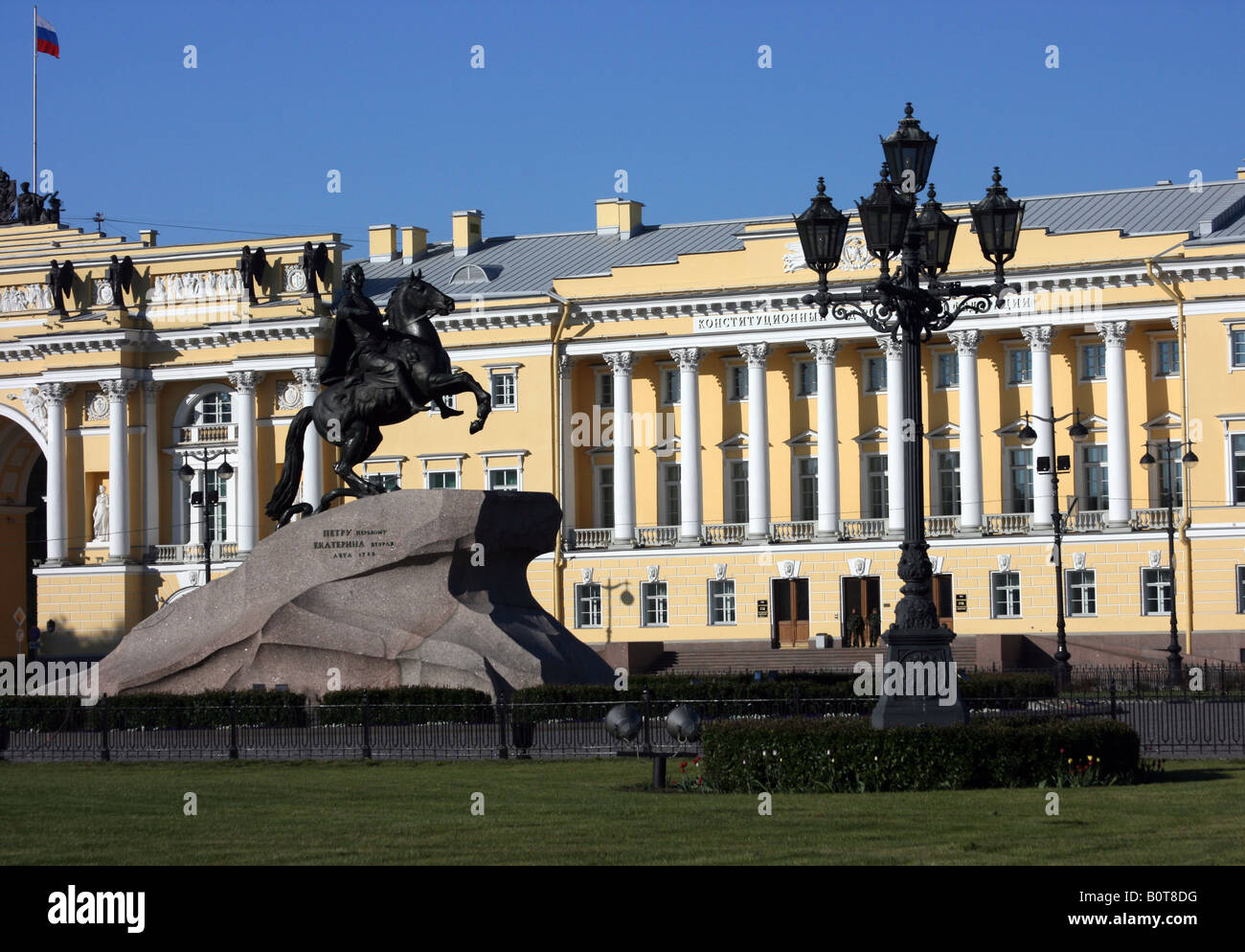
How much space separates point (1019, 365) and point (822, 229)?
160 ft

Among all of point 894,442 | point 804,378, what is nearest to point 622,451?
point 804,378

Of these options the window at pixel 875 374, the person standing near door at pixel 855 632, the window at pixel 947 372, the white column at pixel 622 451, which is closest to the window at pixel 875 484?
the window at pixel 875 374

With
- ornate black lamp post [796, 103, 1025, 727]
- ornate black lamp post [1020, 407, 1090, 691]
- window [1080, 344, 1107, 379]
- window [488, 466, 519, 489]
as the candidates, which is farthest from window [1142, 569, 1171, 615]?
ornate black lamp post [796, 103, 1025, 727]

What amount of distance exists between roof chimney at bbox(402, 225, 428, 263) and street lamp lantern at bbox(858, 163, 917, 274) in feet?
203

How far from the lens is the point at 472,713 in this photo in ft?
98.2

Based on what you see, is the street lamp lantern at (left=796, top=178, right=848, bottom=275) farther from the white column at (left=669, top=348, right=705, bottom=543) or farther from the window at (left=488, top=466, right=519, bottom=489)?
the window at (left=488, top=466, right=519, bottom=489)

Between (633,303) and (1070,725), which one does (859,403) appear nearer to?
(633,303)

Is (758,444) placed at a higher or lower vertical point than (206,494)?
higher

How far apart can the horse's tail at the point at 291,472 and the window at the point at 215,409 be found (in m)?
44.9

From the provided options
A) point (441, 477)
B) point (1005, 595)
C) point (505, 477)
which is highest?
point (441, 477)

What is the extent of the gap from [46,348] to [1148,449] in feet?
134

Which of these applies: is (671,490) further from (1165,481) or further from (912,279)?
(912,279)

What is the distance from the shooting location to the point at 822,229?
2305 centimetres
